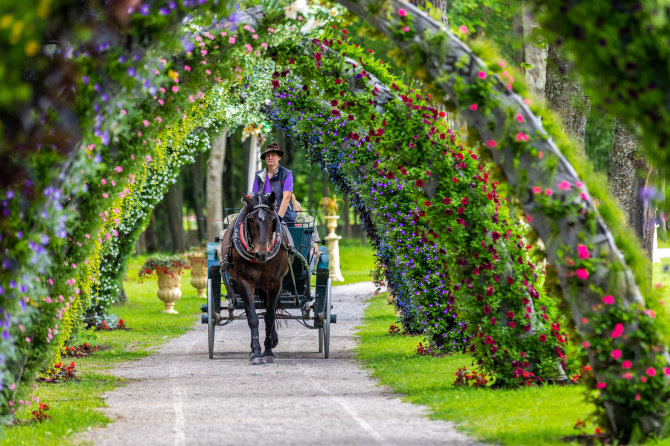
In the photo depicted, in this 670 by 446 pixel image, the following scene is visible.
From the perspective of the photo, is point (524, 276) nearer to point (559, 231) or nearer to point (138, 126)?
point (559, 231)

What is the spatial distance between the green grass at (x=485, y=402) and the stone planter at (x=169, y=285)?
11.1 metres

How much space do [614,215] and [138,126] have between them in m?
4.57

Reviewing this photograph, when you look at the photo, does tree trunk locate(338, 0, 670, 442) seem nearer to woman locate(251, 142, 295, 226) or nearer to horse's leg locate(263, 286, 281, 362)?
horse's leg locate(263, 286, 281, 362)

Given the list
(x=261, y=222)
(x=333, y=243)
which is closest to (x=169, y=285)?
(x=333, y=243)

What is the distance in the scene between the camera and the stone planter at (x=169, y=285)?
84.9 feet

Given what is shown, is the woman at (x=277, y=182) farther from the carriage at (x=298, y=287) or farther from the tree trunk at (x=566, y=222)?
the tree trunk at (x=566, y=222)

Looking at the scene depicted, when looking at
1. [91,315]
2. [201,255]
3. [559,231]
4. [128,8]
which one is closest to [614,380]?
[559,231]

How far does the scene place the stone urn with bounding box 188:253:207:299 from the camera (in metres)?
28.9

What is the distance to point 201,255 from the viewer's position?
95.0 feet

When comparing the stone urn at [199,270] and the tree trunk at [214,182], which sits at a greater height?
the tree trunk at [214,182]

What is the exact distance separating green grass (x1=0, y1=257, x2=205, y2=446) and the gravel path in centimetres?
26

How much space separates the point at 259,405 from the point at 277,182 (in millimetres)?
5183

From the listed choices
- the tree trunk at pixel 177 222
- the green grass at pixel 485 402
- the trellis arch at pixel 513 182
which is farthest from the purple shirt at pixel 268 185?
the tree trunk at pixel 177 222

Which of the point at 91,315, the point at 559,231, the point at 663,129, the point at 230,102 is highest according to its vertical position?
the point at 230,102
